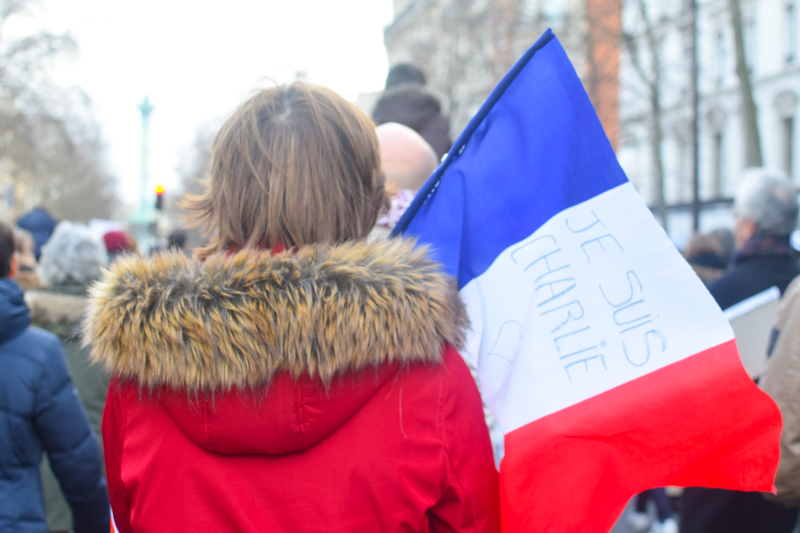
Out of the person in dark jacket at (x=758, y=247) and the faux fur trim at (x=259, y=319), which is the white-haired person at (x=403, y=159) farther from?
the person in dark jacket at (x=758, y=247)

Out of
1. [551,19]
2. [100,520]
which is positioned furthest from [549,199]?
[551,19]

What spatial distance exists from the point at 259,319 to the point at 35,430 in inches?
65.3

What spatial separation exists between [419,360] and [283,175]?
509 mm

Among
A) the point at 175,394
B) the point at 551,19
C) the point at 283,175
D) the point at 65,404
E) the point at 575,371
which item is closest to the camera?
the point at 175,394

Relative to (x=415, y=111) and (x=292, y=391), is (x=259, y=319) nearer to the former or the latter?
(x=292, y=391)

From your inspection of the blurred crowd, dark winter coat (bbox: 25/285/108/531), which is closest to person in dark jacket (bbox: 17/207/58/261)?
the blurred crowd

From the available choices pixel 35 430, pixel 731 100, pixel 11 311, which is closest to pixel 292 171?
pixel 11 311

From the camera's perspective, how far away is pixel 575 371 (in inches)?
68.6

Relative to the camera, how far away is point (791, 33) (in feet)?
81.5

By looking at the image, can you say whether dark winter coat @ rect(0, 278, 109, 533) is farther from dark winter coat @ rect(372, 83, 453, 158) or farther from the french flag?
dark winter coat @ rect(372, 83, 453, 158)

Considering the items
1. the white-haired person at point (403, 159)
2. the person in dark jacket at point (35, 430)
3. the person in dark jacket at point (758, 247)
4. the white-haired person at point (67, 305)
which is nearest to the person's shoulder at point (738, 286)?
the person in dark jacket at point (758, 247)

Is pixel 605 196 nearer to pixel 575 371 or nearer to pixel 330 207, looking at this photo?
pixel 575 371

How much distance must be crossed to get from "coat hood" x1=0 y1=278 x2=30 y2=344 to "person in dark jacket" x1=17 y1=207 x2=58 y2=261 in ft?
19.2

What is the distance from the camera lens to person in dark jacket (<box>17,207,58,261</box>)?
7.86m
